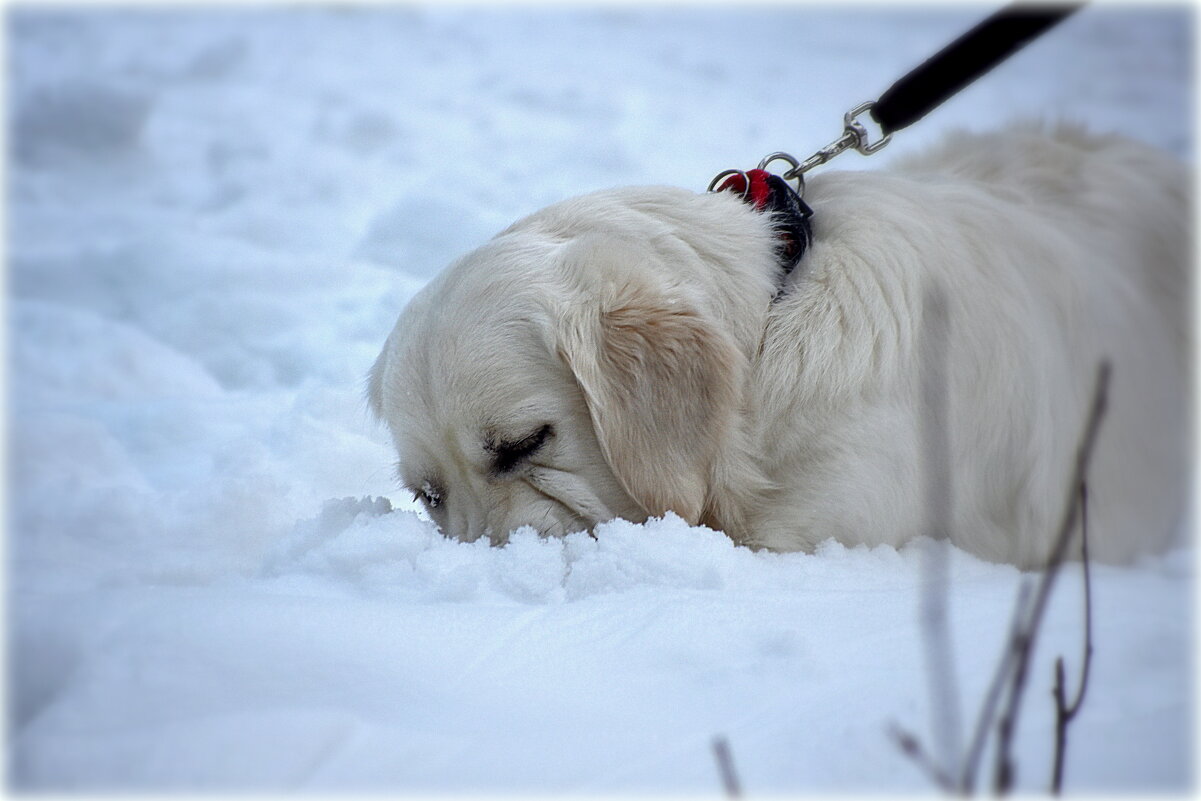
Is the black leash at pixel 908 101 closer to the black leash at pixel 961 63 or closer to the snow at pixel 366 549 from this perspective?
the black leash at pixel 961 63

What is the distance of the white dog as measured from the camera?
212 centimetres

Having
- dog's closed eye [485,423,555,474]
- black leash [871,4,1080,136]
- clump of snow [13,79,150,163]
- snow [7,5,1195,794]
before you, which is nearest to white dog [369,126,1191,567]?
dog's closed eye [485,423,555,474]

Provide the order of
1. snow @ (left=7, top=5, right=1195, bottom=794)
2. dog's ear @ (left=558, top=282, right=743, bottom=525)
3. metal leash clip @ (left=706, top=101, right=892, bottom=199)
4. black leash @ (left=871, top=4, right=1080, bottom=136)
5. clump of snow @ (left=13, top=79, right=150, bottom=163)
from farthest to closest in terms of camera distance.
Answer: clump of snow @ (left=13, top=79, right=150, bottom=163) < metal leash clip @ (left=706, top=101, right=892, bottom=199) < black leash @ (left=871, top=4, right=1080, bottom=136) < dog's ear @ (left=558, top=282, right=743, bottom=525) < snow @ (left=7, top=5, right=1195, bottom=794)

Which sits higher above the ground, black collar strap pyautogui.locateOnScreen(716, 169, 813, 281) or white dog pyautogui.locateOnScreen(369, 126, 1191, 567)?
black collar strap pyautogui.locateOnScreen(716, 169, 813, 281)

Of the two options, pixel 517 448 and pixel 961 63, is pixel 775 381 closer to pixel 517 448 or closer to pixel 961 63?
pixel 517 448

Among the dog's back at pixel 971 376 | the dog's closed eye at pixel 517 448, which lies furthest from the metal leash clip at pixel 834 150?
the dog's closed eye at pixel 517 448

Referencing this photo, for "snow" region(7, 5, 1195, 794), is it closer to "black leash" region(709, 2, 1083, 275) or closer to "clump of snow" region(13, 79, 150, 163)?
"clump of snow" region(13, 79, 150, 163)

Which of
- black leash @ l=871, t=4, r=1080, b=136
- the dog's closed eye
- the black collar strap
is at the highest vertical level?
black leash @ l=871, t=4, r=1080, b=136

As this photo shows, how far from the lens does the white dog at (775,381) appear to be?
2123mm

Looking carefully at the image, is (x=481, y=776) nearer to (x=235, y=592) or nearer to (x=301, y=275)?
(x=235, y=592)

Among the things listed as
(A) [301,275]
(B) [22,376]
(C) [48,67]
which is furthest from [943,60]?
(C) [48,67]

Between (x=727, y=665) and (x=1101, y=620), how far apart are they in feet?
2.01

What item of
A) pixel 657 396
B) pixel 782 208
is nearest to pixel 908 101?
pixel 782 208

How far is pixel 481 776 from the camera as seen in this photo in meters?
1.09
